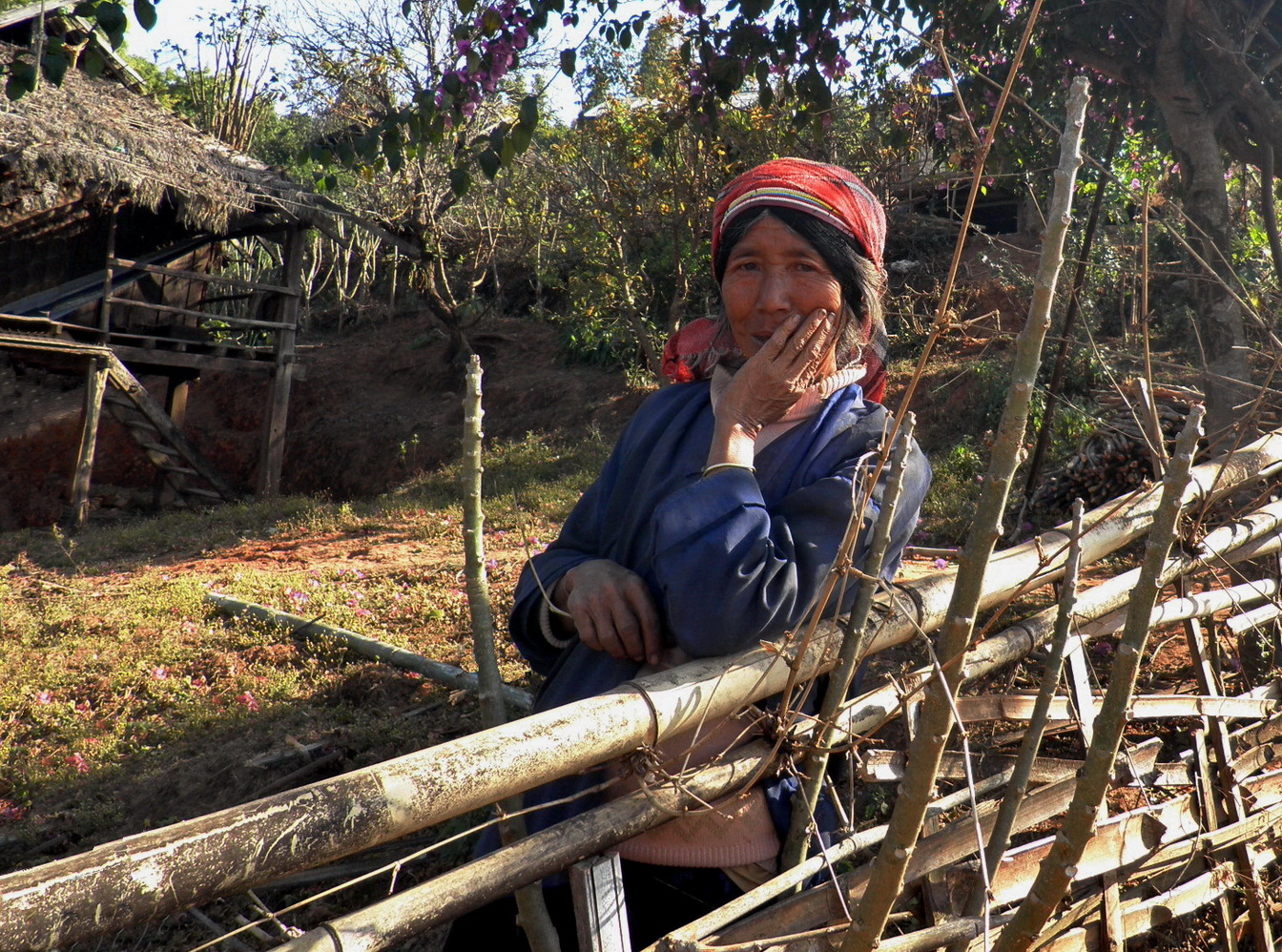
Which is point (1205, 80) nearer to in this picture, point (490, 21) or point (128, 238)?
point (490, 21)

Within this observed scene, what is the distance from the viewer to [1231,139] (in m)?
4.09

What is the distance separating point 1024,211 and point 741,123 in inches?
193

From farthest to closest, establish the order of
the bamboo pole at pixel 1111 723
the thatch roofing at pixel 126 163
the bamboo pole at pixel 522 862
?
the thatch roofing at pixel 126 163 < the bamboo pole at pixel 1111 723 < the bamboo pole at pixel 522 862

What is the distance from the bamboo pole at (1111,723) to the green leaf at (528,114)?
2.55 m

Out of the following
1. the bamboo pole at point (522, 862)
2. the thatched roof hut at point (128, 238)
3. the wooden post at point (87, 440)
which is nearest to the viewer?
the bamboo pole at point (522, 862)

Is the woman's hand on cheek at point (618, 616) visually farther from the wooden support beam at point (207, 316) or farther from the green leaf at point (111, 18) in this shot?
the wooden support beam at point (207, 316)

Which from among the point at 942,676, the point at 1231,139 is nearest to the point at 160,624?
the point at 942,676

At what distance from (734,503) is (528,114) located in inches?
91.7

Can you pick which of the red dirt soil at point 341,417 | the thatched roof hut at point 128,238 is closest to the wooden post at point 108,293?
the thatched roof hut at point 128,238

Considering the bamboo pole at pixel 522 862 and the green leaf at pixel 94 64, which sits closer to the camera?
the bamboo pole at pixel 522 862

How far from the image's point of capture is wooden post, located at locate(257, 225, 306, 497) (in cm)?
1165

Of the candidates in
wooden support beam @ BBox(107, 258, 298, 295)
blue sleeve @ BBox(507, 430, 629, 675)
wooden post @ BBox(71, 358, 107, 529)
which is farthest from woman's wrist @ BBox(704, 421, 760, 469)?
wooden support beam @ BBox(107, 258, 298, 295)

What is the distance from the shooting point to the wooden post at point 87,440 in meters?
9.54

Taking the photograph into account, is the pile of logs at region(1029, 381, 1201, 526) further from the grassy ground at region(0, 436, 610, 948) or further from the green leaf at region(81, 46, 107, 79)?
the green leaf at region(81, 46, 107, 79)
